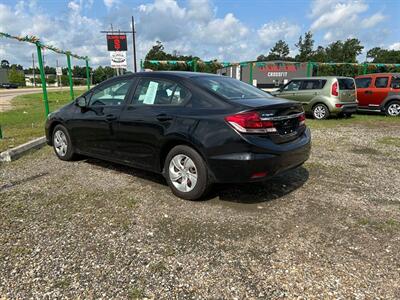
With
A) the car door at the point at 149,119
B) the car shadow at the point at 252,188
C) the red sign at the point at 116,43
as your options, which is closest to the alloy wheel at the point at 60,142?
the car shadow at the point at 252,188

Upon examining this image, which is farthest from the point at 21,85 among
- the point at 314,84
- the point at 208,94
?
the point at 208,94

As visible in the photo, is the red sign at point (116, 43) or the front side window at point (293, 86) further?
the red sign at point (116, 43)

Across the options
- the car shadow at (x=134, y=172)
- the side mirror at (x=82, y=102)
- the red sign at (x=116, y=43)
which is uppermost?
the red sign at (x=116, y=43)

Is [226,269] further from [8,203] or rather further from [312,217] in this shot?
[8,203]

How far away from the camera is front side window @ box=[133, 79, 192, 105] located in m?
4.14

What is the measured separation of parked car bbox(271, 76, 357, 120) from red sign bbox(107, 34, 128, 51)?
9817mm

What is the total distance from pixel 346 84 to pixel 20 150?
10.4 m

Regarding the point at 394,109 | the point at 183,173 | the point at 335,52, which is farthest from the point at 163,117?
the point at 335,52

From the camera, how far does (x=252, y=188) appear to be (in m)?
4.55

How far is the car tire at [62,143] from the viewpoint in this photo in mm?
5682

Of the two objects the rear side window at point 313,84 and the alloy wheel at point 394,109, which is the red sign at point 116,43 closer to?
the rear side window at point 313,84

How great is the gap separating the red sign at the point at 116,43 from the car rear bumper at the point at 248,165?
1531 cm

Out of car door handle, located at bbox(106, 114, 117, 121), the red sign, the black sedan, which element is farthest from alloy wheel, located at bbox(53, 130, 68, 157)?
the red sign

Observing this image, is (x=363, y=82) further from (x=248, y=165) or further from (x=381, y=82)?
(x=248, y=165)
